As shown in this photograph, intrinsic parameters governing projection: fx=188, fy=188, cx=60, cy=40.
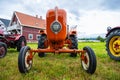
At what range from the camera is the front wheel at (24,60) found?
3.91 meters

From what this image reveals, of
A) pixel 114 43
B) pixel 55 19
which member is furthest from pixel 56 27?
→ pixel 114 43

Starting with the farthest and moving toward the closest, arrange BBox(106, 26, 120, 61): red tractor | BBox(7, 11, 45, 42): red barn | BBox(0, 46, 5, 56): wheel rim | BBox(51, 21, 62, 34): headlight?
BBox(7, 11, 45, 42): red barn → BBox(0, 46, 5, 56): wheel rim → BBox(106, 26, 120, 61): red tractor → BBox(51, 21, 62, 34): headlight

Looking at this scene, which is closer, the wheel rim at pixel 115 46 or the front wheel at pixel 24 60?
the front wheel at pixel 24 60

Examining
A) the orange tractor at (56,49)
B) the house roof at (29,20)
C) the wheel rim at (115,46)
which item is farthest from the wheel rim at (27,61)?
the house roof at (29,20)

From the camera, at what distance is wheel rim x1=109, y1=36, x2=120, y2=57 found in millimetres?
5860

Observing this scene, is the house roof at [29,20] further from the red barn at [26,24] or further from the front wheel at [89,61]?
the front wheel at [89,61]

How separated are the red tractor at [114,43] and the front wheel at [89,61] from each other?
1.69 metres

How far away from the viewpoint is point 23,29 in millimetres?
36250

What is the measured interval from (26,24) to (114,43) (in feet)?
105

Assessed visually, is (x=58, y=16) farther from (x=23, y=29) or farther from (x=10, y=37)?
(x=23, y=29)

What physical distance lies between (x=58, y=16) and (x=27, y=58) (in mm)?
1296

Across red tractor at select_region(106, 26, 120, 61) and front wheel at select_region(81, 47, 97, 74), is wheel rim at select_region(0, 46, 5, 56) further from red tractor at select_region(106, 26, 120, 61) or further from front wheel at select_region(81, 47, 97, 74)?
red tractor at select_region(106, 26, 120, 61)

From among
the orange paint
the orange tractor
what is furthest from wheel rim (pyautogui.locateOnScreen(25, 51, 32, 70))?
the orange paint

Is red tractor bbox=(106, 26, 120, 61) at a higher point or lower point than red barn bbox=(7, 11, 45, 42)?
lower
